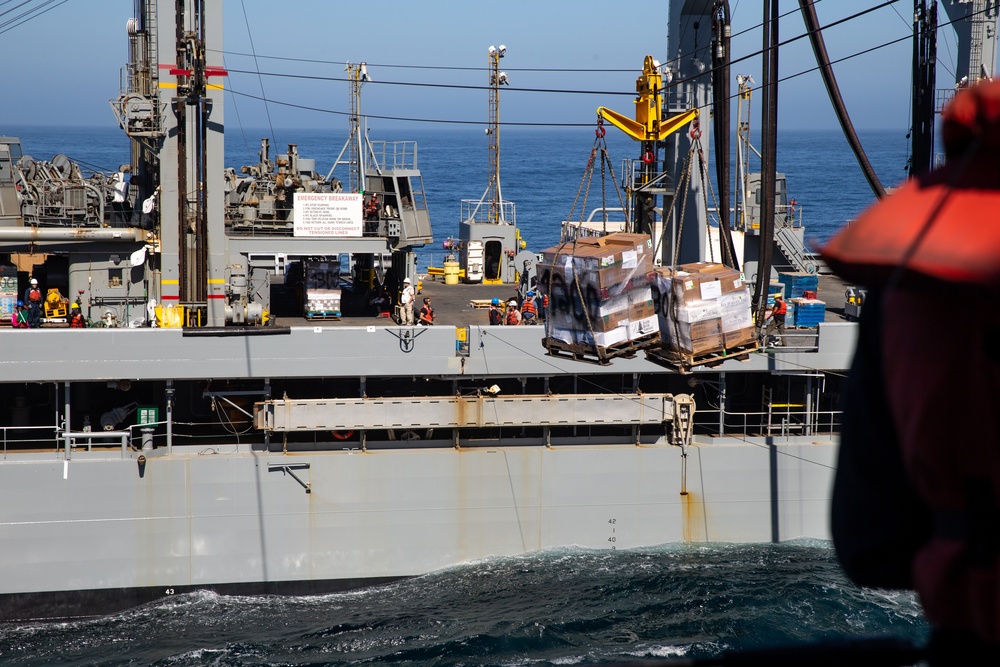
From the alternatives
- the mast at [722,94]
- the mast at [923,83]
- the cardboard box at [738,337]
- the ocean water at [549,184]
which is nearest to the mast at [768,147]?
the mast at [722,94]

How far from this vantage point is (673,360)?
13.4m

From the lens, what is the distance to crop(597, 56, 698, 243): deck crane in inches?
650

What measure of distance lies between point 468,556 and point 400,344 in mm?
3750

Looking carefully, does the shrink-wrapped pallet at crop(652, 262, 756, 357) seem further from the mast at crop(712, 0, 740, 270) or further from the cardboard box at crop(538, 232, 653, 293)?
the mast at crop(712, 0, 740, 270)

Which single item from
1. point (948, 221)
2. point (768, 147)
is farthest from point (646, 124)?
point (948, 221)

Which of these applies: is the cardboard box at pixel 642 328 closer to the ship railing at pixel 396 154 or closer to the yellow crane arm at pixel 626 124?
the yellow crane arm at pixel 626 124

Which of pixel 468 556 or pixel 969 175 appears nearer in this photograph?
pixel 969 175

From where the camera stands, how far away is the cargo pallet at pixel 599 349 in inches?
508

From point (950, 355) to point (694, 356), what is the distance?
11709 mm

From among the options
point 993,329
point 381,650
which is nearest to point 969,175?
point 993,329

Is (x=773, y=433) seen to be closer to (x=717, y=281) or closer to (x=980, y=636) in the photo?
(x=717, y=281)

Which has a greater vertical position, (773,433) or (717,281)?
(717,281)

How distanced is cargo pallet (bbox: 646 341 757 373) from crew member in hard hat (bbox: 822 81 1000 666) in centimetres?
1150

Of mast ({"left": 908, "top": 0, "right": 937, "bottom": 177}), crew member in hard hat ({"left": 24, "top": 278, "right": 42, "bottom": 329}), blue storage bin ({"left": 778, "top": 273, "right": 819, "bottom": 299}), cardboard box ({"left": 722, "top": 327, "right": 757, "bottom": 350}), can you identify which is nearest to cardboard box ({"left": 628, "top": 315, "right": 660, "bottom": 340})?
cardboard box ({"left": 722, "top": 327, "right": 757, "bottom": 350})
